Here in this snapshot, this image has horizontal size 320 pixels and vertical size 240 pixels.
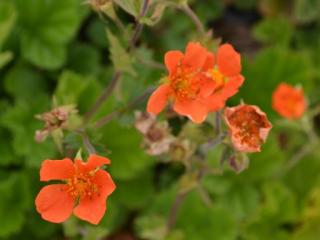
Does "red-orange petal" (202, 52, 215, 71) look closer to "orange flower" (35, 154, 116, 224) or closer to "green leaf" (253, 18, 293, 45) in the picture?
"orange flower" (35, 154, 116, 224)

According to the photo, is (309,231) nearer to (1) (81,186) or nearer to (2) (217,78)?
(2) (217,78)

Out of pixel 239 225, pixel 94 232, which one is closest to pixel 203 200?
pixel 239 225

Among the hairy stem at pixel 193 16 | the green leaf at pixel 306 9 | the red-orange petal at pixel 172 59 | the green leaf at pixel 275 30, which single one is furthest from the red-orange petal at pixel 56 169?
the green leaf at pixel 306 9

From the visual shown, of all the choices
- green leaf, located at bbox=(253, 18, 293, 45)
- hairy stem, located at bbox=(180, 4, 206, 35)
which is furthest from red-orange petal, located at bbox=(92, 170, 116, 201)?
green leaf, located at bbox=(253, 18, 293, 45)

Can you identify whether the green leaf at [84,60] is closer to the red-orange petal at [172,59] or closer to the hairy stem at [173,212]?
the hairy stem at [173,212]

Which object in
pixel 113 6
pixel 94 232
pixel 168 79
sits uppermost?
pixel 113 6

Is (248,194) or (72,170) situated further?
(248,194)

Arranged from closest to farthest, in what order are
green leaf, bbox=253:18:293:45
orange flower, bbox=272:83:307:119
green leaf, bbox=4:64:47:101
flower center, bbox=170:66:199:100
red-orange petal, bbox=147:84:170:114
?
red-orange petal, bbox=147:84:170:114 → flower center, bbox=170:66:199:100 → orange flower, bbox=272:83:307:119 → green leaf, bbox=4:64:47:101 → green leaf, bbox=253:18:293:45

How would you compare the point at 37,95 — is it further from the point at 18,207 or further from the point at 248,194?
the point at 248,194

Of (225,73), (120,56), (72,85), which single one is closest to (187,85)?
(225,73)
